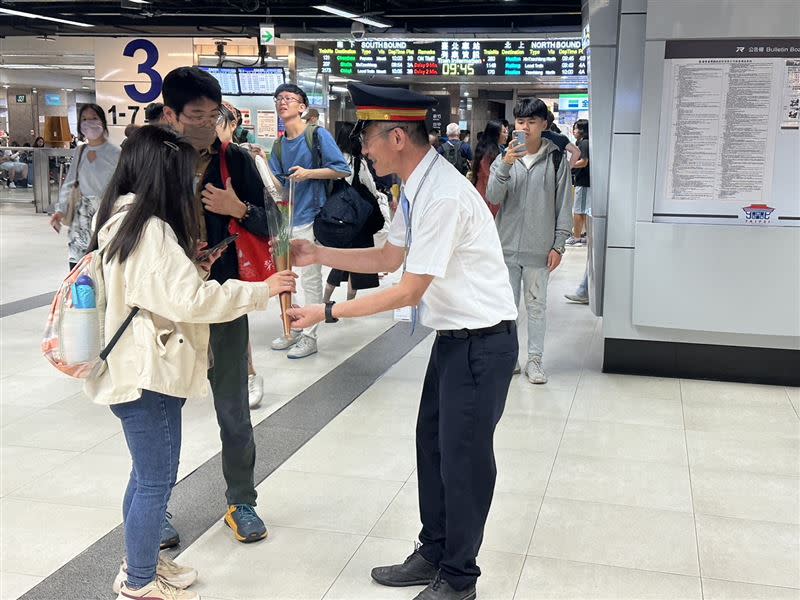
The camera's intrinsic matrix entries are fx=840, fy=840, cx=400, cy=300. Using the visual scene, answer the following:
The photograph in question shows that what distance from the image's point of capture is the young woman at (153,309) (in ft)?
7.32

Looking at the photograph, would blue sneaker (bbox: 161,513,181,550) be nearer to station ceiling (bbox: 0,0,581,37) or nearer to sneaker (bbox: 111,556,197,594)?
sneaker (bbox: 111,556,197,594)

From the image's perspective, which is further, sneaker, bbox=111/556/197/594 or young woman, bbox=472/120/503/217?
young woman, bbox=472/120/503/217

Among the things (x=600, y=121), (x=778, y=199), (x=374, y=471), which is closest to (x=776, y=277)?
(x=778, y=199)

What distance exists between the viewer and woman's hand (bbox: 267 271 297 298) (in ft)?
8.13

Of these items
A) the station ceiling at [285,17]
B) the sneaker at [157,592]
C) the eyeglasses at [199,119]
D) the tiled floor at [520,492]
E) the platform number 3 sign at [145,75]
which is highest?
the station ceiling at [285,17]

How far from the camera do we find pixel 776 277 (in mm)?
4988

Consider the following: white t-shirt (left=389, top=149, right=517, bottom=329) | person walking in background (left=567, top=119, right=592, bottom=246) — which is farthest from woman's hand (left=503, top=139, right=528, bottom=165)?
white t-shirt (left=389, top=149, right=517, bottom=329)

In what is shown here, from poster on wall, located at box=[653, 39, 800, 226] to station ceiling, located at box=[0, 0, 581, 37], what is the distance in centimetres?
846

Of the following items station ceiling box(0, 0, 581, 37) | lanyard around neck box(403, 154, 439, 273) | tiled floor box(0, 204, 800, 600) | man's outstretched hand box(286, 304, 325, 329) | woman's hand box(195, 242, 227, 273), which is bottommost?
tiled floor box(0, 204, 800, 600)

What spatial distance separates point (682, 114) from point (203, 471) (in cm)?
340

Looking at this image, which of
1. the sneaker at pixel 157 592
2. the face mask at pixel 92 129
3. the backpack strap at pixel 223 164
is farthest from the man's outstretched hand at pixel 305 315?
the face mask at pixel 92 129

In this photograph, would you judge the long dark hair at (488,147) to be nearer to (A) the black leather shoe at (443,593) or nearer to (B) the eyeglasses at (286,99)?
(B) the eyeglasses at (286,99)

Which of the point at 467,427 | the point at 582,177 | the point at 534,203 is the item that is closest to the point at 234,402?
the point at 467,427

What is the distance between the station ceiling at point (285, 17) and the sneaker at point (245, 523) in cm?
1057
